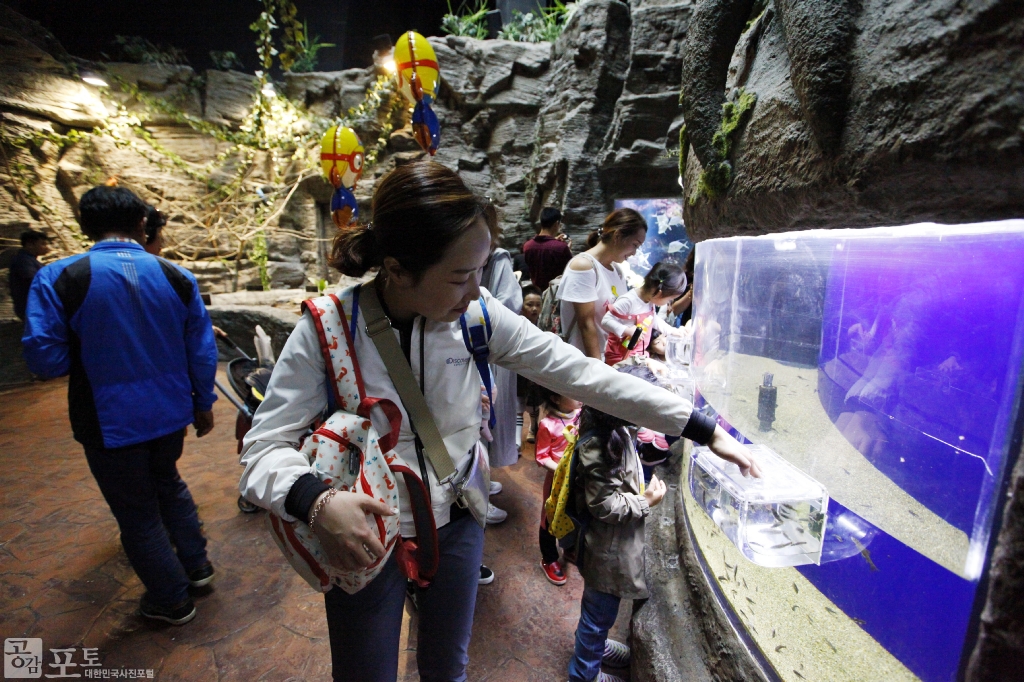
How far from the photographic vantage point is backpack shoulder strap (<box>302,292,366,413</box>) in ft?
3.61

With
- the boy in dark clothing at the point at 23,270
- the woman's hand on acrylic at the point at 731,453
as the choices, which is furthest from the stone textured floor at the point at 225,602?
the boy in dark clothing at the point at 23,270

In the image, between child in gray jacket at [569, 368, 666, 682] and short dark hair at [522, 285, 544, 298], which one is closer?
child in gray jacket at [569, 368, 666, 682]

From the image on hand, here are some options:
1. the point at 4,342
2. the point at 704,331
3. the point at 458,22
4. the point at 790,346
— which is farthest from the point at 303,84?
the point at 790,346

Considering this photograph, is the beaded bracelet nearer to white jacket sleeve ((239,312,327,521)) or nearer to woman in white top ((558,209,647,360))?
white jacket sleeve ((239,312,327,521))

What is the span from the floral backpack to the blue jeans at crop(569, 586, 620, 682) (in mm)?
1018

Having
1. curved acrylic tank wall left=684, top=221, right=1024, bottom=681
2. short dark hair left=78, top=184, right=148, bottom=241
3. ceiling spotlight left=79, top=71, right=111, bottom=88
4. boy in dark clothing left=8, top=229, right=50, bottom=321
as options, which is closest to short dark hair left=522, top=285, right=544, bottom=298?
curved acrylic tank wall left=684, top=221, right=1024, bottom=681

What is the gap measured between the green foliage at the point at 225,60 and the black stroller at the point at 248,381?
→ 11.0 meters

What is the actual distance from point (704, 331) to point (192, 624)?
3635mm

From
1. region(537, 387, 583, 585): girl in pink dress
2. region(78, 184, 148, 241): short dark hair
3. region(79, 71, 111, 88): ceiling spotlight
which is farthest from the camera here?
region(79, 71, 111, 88): ceiling spotlight

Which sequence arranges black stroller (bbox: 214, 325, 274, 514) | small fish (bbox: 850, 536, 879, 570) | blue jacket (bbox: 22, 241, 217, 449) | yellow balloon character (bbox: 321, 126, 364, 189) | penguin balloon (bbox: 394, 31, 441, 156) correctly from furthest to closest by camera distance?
yellow balloon character (bbox: 321, 126, 364, 189) < penguin balloon (bbox: 394, 31, 441, 156) < black stroller (bbox: 214, 325, 274, 514) < blue jacket (bbox: 22, 241, 217, 449) < small fish (bbox: 850, 536, 879, 570)

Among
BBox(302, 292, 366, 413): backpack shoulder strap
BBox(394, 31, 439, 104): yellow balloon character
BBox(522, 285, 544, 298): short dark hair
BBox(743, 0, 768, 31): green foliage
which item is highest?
BBox(394, 31, 439, 104): yellow balloon character

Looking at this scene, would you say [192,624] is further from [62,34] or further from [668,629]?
[62,34]

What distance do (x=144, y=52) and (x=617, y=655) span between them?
1445cm

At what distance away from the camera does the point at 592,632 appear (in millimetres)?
1832
